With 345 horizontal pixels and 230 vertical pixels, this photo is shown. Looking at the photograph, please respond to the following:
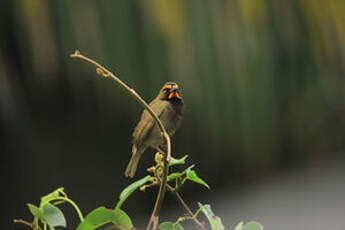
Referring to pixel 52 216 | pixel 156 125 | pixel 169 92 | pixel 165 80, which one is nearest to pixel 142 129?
pixel 156 125

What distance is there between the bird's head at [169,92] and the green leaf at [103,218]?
96 centimetres

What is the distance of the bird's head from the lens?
183cm

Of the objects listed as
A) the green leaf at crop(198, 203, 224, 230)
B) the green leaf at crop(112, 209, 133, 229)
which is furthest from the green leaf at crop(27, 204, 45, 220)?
the green leaf at crop(198, 203, 224, 230)

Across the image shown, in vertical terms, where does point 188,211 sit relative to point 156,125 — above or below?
below

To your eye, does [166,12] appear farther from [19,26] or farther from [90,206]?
[90,206]

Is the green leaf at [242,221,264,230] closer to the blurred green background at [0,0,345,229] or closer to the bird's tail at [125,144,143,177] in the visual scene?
the bird's tail at [125,144,143,177]

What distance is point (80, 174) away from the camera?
3.34 meters

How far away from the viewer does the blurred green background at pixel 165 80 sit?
8.90 feet

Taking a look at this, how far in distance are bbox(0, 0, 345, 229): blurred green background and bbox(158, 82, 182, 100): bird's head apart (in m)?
0.74

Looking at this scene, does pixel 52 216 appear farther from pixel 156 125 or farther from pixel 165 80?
pixel 165 80

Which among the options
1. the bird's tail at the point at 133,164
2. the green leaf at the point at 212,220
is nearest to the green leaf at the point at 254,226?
the green leaf at the point at 212,220

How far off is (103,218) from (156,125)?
2.90 ft

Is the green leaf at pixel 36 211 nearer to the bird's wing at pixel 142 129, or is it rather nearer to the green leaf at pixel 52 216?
the green leaf at pixel 52 216

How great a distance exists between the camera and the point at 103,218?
2.94ft
